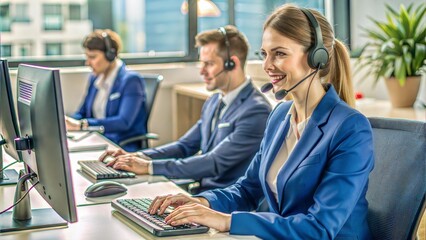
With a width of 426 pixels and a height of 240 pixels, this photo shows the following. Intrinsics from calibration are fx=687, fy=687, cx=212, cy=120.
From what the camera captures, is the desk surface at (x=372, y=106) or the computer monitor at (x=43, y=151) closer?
the computer monitor at (x=43, y=151)

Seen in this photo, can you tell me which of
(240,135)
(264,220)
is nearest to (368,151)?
(264,220)

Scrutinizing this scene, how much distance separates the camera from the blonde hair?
1866 millimetres

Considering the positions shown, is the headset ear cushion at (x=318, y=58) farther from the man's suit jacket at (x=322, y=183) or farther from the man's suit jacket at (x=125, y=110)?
the man's suit jacket at (x=125, y=110)

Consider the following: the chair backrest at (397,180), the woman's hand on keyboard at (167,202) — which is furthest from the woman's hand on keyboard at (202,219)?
the chair backrest at (397,180)

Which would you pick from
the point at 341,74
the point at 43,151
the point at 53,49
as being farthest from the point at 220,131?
the point at 53,49

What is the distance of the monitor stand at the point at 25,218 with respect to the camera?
1.76 metres

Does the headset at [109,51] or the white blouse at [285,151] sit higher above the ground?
the headset at [109,51]

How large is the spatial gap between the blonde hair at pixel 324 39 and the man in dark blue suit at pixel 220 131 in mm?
737

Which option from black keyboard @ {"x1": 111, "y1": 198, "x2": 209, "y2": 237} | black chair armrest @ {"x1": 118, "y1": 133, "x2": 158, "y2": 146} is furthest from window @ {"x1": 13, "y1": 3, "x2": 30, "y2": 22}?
black keyboard @ {"x1": 111, "y1": 198, "x2": 209, "y2": 237}

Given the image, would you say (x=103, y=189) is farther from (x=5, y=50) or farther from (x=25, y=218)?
(x=5, y=50)

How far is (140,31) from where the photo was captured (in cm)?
610

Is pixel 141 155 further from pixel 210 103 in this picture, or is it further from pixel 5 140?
pixel 5 140

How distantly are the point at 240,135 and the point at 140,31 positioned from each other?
3.62 meters

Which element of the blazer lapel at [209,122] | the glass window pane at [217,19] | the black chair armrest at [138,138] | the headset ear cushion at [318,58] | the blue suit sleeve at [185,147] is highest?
the glass window pane at [217,19]
